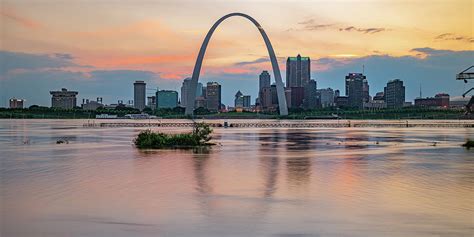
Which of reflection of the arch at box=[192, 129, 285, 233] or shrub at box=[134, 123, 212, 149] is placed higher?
shrub at box=[134, 123, 212, 149]

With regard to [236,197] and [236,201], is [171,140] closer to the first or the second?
[236,197]

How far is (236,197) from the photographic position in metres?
14.8

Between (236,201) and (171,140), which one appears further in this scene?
(171,140)

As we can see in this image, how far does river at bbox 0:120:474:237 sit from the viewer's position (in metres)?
11.1

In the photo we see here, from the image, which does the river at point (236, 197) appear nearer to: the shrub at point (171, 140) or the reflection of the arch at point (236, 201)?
the reflection of the arch at point (236, 201)

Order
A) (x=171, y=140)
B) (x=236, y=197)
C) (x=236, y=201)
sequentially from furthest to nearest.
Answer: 1. (x=171, y=140)
2. (x=236, y=197)
3. (x=236, y=201)

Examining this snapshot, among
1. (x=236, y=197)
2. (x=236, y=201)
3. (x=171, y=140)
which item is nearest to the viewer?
(x=236, y=201)

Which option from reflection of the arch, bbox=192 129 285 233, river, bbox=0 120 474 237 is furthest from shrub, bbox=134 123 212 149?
reflection of the arch, bbox=192 129 285 233

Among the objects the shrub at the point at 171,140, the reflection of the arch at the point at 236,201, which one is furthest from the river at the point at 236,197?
the shrub at the point at 171,140

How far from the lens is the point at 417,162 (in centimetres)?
2489

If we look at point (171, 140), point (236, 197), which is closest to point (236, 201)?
point (236, 197)

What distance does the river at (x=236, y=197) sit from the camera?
11.1 meters

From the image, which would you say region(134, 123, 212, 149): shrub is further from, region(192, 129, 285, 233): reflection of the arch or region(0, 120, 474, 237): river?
region(192, 129, 285, 233): reflection of the arch

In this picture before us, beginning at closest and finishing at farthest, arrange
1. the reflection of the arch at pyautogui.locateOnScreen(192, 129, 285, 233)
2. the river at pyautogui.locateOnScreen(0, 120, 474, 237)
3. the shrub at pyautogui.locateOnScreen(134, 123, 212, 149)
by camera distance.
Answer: the river at pyautogui.locateOnScreen(0, 120, 474, 237) < the reflection of the arch at pyautogui.locateOnScreen(192, 129, 285, 233) < the shrub at pyautogui.locateOnScreen(134, 123, 212, 149)
